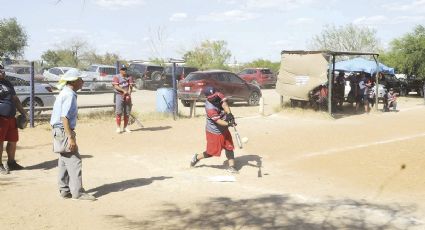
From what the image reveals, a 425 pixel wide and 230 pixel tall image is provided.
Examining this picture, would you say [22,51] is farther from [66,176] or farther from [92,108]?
[66,176]

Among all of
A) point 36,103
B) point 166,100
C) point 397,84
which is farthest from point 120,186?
point 397,84

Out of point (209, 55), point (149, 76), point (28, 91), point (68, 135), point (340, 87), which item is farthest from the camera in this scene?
point (209, 55)

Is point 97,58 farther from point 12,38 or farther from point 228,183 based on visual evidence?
point 228,183

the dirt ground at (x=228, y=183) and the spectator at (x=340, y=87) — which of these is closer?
the dirt ground at (x=228, y=183)

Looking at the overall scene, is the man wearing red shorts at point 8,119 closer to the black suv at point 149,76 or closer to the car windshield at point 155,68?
the black suv at point 149,76

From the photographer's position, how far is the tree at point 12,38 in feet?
154

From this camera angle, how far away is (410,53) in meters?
29.5

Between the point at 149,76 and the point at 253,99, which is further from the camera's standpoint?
the point at 149,76

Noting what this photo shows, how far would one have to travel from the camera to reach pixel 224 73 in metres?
21.0

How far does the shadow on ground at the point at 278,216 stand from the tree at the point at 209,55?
134 feet

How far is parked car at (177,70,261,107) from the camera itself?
19.8 meters

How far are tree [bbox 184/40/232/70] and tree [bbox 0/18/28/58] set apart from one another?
1617cm

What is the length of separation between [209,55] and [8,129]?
40552 mm

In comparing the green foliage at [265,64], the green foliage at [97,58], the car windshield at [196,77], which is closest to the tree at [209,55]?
the green foliage at [265,64]
